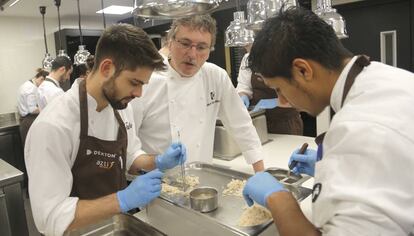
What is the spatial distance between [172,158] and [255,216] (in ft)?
1.66

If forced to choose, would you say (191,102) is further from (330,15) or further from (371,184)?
(371,184)

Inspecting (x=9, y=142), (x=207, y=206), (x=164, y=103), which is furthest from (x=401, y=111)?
(x=9, y=142)

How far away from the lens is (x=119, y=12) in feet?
17.7

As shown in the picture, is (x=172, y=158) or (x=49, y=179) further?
(x=172, y=158)

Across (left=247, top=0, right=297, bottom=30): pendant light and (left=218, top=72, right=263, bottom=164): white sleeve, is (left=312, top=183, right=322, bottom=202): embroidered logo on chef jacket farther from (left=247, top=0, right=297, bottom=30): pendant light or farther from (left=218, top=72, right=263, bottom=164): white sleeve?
(left=218, top=72, right=263, bottom=164): white sleeve

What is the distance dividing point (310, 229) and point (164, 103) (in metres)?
1.12

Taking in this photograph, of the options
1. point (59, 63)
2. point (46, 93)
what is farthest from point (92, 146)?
point (59, 63)

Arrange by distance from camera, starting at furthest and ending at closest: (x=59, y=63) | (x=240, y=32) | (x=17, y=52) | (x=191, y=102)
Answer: (x=17, y=52) < (x=59, y=63) < (x=240, y=32) < (x=191, y=102)

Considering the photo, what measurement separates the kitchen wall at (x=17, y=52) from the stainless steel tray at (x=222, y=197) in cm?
496

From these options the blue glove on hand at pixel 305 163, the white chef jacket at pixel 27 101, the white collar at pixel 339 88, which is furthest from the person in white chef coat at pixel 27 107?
the white collar at pixel 339 88

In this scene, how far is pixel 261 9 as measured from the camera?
137 centimetres

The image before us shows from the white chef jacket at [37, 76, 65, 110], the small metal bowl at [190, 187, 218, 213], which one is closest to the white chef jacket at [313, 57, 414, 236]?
the small metal bowl at [190, 187, 218, 213]

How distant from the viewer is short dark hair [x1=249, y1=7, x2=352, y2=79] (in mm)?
792

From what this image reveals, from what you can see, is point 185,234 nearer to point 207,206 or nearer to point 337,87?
point 207,206
